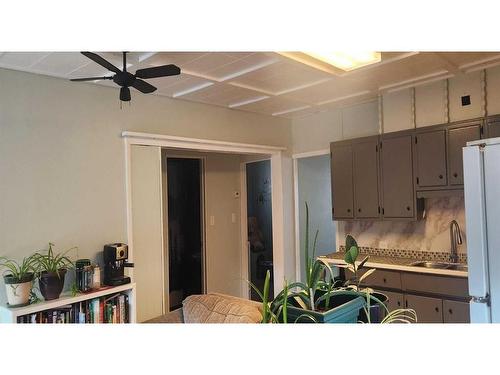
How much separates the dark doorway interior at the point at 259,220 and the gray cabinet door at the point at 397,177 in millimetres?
2136

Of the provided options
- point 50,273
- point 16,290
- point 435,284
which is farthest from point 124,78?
point 435,284

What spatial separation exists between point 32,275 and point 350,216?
2901 mm

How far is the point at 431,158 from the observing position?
3102 mm

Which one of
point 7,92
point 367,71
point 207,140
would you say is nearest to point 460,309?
point 367,71

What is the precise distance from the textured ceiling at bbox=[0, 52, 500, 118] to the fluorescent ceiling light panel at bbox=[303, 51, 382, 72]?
0.31 ft

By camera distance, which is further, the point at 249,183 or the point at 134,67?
the point at 249,183

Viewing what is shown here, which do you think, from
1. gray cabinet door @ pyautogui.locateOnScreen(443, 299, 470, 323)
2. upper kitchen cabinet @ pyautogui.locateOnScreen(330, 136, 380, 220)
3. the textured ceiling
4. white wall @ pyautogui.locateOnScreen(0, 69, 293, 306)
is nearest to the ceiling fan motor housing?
the textured ceiling

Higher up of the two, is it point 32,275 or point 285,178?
point 285,178

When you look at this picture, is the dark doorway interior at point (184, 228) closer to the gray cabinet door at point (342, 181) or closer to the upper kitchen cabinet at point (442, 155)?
the gray cabinet door at point (342, 181)

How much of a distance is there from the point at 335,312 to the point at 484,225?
1.37 metres

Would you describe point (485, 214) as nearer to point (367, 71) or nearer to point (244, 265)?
point (367, 71)

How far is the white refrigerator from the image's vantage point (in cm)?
178

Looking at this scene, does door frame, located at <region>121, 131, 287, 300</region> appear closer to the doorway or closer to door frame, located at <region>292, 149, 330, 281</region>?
door frame, located at <region>292, 149, 330, 281</region>
